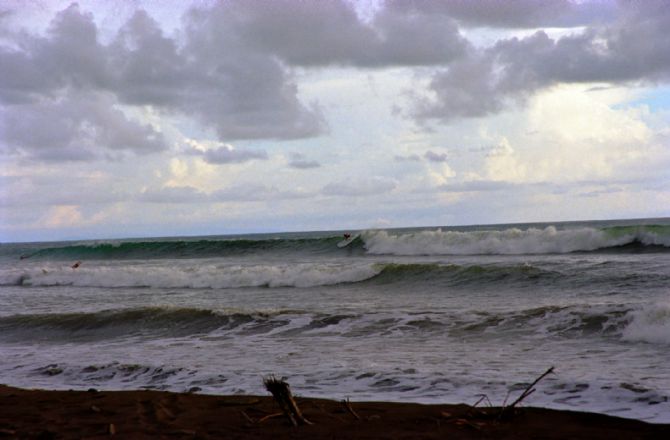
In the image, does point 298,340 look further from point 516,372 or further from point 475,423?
point 475,423

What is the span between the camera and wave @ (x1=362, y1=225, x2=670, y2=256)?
26.8 m

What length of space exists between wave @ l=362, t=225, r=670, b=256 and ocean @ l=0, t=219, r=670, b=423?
7.81 m

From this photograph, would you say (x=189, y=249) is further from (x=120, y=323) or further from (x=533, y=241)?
(x=120, y=323)

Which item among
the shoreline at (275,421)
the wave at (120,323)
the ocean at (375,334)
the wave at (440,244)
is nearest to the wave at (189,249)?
the wave at (440,244)

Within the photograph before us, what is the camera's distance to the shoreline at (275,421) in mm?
5180

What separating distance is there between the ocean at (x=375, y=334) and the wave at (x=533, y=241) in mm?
7808

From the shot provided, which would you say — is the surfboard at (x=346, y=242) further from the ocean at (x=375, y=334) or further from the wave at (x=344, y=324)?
the wave at (x=344, y=324)

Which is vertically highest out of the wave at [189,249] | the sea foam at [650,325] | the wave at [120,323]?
the wave at [189,249]

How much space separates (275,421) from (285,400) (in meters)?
0.48

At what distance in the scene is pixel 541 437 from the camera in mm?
4992

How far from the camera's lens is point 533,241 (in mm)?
28594

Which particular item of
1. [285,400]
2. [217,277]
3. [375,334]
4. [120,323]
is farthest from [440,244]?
[285,400]

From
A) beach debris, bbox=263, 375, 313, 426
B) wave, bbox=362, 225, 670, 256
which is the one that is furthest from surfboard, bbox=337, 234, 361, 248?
beach debris, bbox=263, 375, 313, 426

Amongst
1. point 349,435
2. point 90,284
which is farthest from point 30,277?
point 349,435
